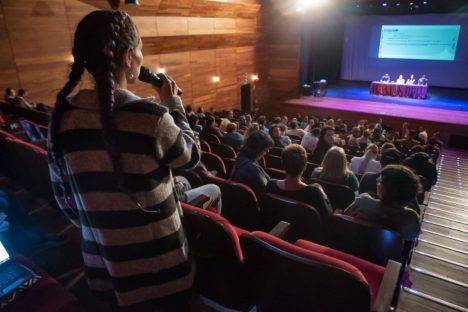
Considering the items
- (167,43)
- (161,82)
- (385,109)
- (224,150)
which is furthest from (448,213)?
(385,109)

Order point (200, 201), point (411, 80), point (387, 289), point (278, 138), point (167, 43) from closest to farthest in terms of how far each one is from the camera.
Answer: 1. point (387, 289)
2. point (200, 201)
3. point (278, 138)
4. point (167, 43)
5. point (411, 80)

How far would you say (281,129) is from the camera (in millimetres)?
6109

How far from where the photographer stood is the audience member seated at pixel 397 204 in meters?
2.20

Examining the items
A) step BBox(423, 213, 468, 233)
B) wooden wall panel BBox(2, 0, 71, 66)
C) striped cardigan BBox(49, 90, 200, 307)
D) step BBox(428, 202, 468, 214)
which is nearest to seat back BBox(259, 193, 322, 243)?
striped cardigan BBox(49, 90, 200, 307)

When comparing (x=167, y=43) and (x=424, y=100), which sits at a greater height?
(x=167, y=43)

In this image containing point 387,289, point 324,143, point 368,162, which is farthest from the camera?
point 324,143

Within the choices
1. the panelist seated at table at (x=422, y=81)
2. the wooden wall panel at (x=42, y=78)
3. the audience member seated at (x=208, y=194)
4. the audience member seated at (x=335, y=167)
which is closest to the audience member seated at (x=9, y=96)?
the wooden wall panel at (x=42, y=78)

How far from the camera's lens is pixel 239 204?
102 inches

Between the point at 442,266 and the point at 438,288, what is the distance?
0.43 m

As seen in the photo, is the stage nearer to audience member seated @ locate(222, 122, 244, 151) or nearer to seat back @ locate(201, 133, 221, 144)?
audience member seated @ locate(222, 122, 244, 151)

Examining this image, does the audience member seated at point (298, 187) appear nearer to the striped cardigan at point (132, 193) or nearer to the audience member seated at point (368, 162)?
the striped cardigan at point (132, 193)

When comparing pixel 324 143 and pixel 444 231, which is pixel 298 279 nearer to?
pixel 444 231

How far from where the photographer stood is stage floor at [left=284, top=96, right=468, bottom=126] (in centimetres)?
1035

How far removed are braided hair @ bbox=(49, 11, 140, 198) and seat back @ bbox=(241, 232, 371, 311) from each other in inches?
28.1
